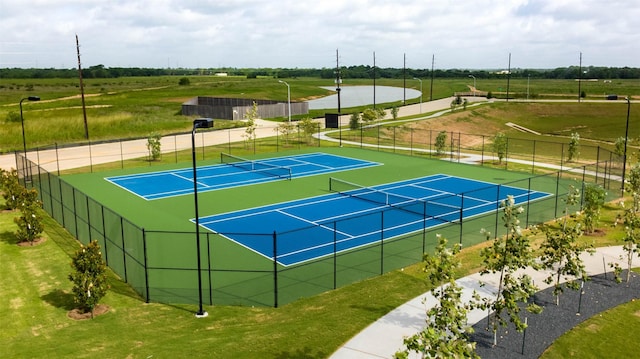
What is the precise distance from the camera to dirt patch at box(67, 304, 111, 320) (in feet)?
58.3

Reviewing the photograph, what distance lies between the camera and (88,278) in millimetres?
17875

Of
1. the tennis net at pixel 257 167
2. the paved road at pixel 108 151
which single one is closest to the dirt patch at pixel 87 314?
the tennis net at pixel 257 167

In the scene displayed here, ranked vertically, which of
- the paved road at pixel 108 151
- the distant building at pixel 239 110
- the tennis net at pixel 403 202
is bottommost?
the tennis net at pixel 403 202

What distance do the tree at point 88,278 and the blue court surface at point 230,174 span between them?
56.4 feet

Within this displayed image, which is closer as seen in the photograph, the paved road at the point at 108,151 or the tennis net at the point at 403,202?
the tennis net at the point at 403,202

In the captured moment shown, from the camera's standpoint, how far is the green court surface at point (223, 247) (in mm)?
19891

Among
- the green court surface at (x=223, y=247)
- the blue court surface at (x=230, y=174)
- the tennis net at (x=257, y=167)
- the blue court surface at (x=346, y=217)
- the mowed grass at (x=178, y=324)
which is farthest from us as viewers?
the tennis net at (x=257, y=167)

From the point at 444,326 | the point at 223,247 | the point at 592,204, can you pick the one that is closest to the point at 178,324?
the point at 223,247

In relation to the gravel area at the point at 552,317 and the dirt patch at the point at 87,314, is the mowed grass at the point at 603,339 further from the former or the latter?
the dirt patch at the point at 87,314

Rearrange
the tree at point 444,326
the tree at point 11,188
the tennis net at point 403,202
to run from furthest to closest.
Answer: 1. the tree at point 11,188
2. the tennis net at point 403,202
3. the tree at point 444,326

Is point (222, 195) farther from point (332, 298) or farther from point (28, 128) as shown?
point (28, 128)

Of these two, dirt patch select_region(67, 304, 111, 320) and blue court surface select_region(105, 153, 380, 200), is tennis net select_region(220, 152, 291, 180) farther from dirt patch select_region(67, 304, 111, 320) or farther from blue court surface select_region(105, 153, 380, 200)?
dirt patch select_region(67, 304, 111, 320)

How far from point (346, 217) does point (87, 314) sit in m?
15.2

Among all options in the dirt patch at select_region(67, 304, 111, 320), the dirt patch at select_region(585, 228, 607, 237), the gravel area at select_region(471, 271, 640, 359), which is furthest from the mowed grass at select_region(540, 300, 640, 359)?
the dirt patch at select_region(67, 304, 111, 320)
